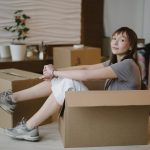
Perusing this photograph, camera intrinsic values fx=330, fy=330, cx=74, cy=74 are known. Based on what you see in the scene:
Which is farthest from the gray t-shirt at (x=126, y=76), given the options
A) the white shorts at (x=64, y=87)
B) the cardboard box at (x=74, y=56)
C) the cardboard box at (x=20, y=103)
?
the cardboard box at (x=74, y=56)

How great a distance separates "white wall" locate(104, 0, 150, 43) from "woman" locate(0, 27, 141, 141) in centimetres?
230

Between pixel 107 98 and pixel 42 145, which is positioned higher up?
pixel 107 98

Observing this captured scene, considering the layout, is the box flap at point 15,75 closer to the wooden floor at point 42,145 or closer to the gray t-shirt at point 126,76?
the wooden floor at point 42,145

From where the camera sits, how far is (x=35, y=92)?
259cm

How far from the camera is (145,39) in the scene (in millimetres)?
4723

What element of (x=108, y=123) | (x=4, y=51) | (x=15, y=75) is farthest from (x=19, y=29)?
(x=108, y=123)

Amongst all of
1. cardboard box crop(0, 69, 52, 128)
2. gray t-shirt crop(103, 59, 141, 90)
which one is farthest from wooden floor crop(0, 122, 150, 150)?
gray t-shirt crop(103, 59, 141, 90)

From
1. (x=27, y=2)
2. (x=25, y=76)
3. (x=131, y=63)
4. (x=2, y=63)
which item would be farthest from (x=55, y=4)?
(x=131, y=63)

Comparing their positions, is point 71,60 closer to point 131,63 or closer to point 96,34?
point 96,34

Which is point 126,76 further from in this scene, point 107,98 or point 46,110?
point 46,110

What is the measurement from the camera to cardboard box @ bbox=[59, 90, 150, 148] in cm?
221

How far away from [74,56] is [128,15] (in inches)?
51.8

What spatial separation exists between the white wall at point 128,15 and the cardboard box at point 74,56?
0.91 meters

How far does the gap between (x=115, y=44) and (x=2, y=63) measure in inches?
69.6
